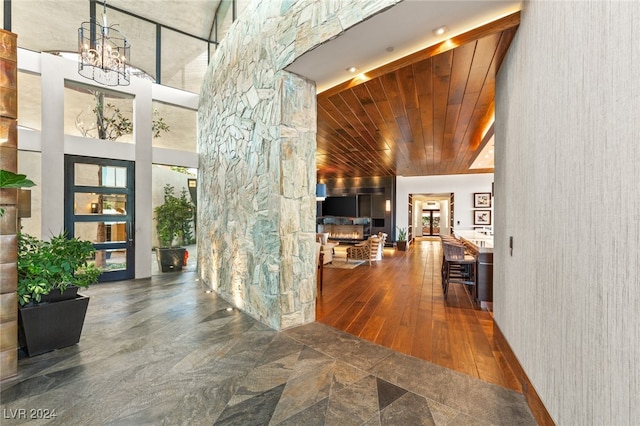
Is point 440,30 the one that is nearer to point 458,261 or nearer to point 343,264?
point 458,261

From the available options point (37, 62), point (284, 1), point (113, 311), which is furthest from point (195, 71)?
point (113, 311)

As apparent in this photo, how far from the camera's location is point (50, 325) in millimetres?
2744

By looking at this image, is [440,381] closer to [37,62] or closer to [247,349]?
[247,349]

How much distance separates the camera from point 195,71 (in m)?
6.87

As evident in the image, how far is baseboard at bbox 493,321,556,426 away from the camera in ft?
5.58

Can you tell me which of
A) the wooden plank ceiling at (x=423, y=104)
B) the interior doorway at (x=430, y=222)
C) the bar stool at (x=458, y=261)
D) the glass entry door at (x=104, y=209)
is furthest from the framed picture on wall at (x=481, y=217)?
the glass entry door at (x=104, y=209)

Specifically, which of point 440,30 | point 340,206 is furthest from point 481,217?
point 440,30

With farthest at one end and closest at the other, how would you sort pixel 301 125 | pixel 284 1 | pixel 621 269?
pixel 301 125 → pixel 284 1 → pixel 621 269

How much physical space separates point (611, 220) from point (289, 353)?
8.21ft

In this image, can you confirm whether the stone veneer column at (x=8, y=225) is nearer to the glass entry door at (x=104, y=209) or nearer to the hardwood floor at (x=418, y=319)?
the hardwood floor at (x=418, y=319)

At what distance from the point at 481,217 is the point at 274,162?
35.4 feet

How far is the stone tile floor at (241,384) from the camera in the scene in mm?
1835

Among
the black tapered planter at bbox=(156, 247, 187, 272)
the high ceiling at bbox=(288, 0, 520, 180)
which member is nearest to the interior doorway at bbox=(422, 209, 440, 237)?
the high ceiling at bbox=(288, 0, 520, 180)

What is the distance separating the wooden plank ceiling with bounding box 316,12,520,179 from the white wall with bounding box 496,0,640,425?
1.66 ft
